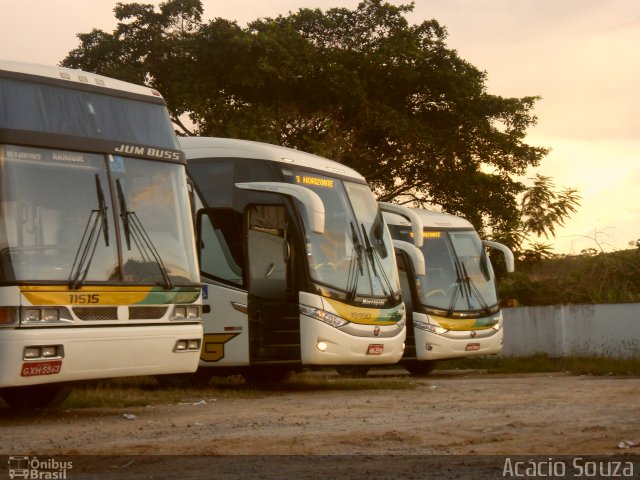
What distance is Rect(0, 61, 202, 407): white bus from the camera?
11172 millimetres

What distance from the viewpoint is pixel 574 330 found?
27.4 m

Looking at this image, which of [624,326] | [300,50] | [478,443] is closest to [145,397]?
[478,443]

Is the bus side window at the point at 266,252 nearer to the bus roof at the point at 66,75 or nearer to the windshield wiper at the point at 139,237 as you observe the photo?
the bus roof at the point at 66,75

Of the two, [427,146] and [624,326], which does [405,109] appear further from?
[624,326]

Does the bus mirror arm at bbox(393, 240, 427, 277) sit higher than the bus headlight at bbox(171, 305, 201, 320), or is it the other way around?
the bus mirror arm at bbox(393, 240, 427, 277)

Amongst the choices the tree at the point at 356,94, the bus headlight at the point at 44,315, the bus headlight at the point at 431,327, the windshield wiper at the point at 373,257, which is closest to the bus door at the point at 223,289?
the windshield wiper at the point at 373,257

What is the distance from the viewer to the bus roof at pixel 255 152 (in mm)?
16562

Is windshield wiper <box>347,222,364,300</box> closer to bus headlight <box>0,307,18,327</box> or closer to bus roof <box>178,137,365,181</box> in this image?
bus roof <box>178,137,365,181</box>

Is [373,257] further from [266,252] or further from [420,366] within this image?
[420,366]

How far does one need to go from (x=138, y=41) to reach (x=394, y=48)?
726cm

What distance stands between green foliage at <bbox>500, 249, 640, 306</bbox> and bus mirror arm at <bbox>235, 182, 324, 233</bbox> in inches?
607

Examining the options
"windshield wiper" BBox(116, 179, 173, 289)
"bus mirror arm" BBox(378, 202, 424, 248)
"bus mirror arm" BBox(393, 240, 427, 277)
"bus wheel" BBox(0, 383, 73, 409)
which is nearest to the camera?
"windshield wiper" BBox(116, 179, 173, 289)

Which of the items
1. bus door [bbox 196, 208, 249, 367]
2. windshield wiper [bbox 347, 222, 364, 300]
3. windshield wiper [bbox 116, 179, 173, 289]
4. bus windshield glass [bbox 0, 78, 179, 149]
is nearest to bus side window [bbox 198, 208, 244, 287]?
bus door [bbox 196, 208, 249, 367]

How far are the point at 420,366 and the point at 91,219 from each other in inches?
486
